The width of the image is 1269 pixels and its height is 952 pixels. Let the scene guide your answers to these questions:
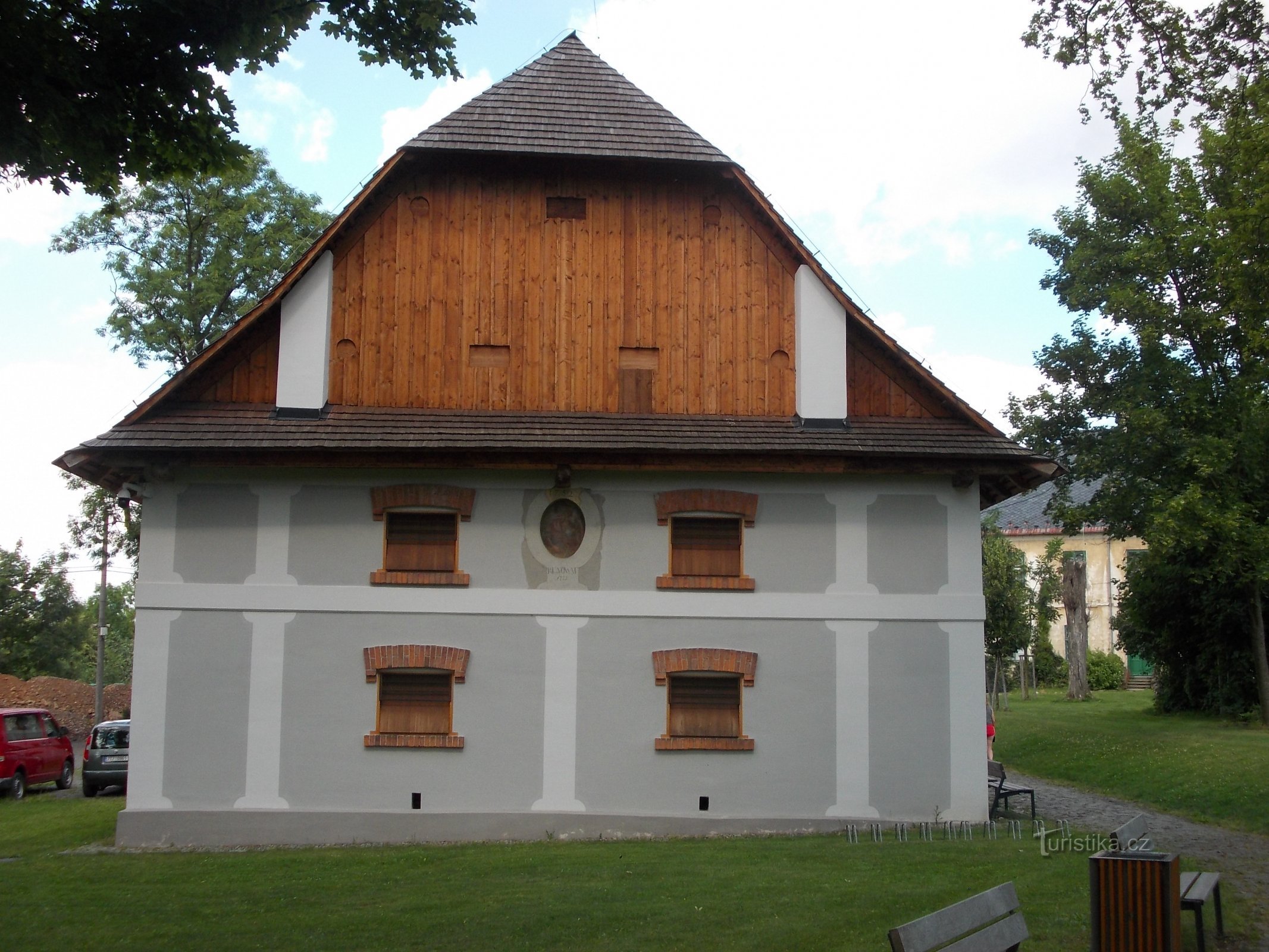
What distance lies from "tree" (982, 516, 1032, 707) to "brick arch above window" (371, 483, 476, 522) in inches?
856

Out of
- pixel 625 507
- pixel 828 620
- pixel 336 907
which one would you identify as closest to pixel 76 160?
pixel 336 907

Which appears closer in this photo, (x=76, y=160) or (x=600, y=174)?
→ (x=76, y=160)

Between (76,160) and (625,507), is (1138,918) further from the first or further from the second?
(76,160)

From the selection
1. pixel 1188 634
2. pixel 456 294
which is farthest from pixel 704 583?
pixel 1188 634

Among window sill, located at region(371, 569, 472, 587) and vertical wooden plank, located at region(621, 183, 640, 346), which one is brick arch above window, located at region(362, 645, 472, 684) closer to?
window sill, located at region(371, 569, 472, 587)

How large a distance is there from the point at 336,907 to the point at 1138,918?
21.8 ft

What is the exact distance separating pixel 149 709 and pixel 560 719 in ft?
17.2

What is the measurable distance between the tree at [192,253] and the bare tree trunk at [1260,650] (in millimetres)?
26994

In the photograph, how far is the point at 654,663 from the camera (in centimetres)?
1532

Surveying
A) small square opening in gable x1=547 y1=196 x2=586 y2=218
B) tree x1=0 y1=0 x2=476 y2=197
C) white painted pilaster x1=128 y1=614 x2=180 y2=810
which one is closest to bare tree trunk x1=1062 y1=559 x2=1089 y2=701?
small square opening in gable x1=547 y1=196 x2=586 y2=218

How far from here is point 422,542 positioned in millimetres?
15555

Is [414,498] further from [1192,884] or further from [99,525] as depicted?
[99,525]

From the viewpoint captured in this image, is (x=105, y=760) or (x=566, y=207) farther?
(x=105, y=760)

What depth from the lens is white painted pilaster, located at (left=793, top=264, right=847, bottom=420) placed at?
15906mm
